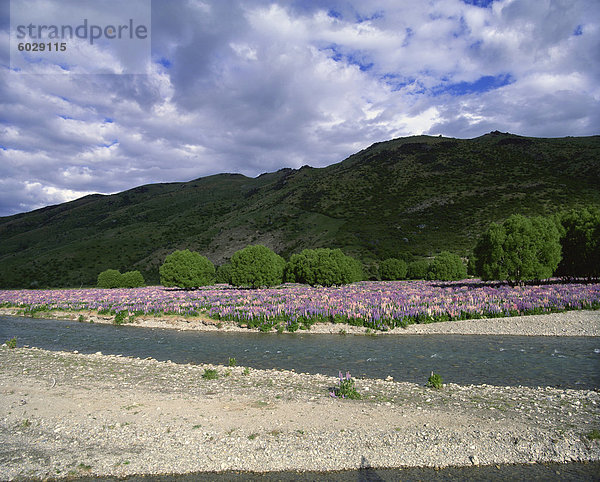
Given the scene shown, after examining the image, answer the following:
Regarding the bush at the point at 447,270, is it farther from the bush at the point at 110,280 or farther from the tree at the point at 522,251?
the bush at the point at 110,280

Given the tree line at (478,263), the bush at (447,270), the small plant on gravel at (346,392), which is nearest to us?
the small plant on gravel at (346,392)

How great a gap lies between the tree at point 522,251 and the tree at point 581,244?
6.03 metres

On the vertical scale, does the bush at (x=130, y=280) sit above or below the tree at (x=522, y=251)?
below

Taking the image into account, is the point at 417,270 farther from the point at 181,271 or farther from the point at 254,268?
the point at 181,271

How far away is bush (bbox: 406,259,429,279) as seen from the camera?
193 ft

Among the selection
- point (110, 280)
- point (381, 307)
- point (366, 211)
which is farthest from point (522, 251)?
point (366, 211)

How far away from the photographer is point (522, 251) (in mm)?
33375

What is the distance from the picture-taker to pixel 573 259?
3947 cm

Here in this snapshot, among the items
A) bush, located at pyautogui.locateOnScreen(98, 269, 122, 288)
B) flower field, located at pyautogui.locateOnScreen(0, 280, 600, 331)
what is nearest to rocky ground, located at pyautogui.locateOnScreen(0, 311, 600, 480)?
flower field, located at pyautogui.locateOnScreen(0, 280, 600, 331)

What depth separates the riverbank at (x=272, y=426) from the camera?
721 cm

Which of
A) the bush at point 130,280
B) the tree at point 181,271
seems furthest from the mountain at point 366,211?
the tree at point 181,271

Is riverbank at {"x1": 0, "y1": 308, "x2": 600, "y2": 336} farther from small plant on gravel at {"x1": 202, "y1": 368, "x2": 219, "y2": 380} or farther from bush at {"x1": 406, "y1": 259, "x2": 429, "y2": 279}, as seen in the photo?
bush at {"x1": 406, "y1": 259, "x2": 429, "y2": 279}

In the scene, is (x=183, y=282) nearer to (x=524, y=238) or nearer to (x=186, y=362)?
Answer: (x=186, y=362)

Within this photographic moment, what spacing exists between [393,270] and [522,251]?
26.7m
